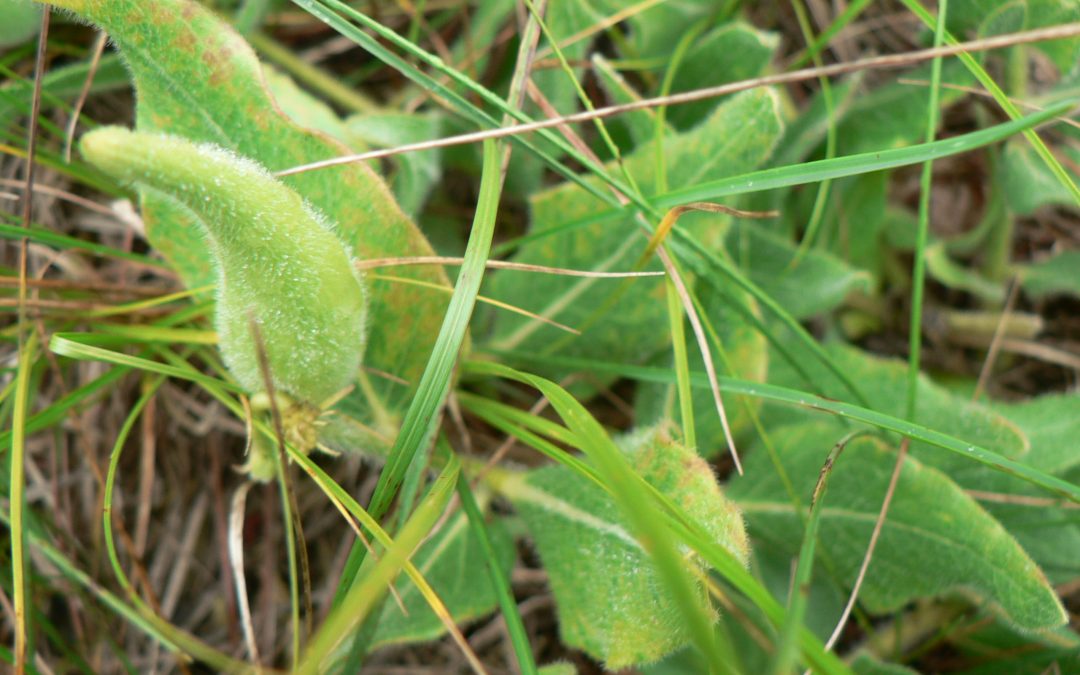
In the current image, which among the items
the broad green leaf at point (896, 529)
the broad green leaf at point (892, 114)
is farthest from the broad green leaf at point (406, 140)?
the broad green leaf at point (892, 114)

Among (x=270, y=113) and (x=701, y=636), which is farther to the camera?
(x=270, y=113)

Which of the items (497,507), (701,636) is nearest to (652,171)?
(497,507)

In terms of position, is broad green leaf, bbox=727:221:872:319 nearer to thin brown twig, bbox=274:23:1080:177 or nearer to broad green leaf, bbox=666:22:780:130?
broad green leaf, bbox=666:22:780:130

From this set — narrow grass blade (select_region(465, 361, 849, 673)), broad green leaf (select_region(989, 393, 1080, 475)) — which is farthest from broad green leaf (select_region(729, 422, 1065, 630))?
narrow grass blade (select_region(465, 361, 849, 673))

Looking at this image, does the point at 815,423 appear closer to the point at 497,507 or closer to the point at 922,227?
the point at 922,227

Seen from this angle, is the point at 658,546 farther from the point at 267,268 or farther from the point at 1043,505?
the point at 1043,505

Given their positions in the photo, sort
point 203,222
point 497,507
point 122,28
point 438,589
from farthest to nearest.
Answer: point 497,507
point 438,589
point 122,28
point 203,222
